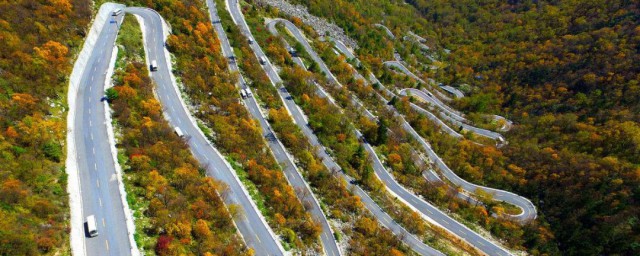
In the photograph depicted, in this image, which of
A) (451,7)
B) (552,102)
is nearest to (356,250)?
(552,102)

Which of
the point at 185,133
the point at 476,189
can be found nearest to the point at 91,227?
the point at 185,133

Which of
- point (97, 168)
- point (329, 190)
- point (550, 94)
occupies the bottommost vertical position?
point (329, 190)

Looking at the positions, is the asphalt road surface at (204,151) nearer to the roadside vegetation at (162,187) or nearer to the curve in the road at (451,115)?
the roadside vegetation at (162,187)

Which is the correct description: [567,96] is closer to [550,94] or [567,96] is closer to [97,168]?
[550,94]

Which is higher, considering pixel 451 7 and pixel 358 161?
pixel 451 7

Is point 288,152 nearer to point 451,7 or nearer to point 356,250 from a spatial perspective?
point 356,250

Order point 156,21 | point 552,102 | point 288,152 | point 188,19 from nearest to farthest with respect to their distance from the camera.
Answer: point 288,152
point 156,21
point 188,19
point 552,102
